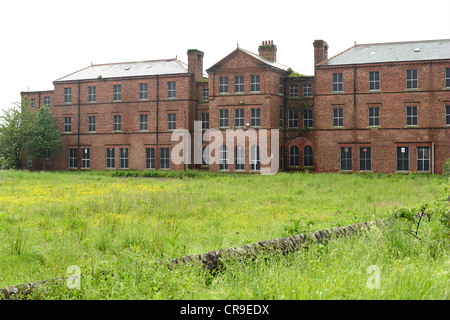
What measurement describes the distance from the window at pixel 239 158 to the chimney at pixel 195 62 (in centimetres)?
821

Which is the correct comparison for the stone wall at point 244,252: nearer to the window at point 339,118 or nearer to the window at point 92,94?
the window at point 339,118

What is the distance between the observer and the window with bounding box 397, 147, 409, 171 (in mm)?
35656

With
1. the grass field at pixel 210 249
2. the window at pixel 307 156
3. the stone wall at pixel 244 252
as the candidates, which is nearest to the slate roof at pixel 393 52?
the window at pixel 307 156

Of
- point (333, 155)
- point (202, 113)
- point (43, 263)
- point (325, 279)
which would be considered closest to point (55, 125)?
point (202, 113)

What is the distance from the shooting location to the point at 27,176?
3175cm

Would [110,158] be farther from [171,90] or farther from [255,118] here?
[255,118]

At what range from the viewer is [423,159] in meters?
35.2

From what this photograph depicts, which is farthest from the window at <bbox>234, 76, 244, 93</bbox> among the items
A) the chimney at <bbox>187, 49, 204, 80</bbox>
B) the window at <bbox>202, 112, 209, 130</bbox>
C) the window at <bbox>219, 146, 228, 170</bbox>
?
the window at <bbox>219, 146, 228, 170</bbox>

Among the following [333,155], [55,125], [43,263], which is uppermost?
[55,125]

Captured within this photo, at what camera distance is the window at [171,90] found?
42.0 m

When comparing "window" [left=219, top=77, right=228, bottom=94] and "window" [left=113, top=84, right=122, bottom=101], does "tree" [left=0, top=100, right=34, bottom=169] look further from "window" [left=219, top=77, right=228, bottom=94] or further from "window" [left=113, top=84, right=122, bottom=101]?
"window" [left=219, top=77, right=228, bottom=94]

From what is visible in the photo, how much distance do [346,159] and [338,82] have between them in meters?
6.16

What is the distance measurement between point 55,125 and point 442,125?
3404 centimetres
